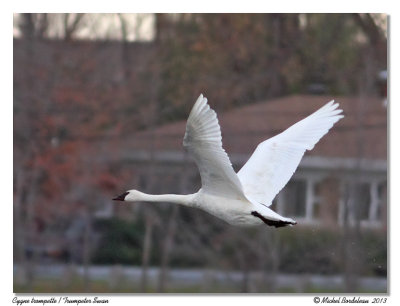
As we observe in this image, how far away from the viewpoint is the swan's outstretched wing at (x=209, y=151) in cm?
875

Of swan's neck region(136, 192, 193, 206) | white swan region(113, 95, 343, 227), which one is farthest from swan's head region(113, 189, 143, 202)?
swan's neck region(136, 192, 193, 206)

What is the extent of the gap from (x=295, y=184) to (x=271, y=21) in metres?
4.04

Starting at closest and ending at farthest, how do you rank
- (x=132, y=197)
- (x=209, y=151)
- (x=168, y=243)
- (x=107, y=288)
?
1. (x=209, y=151)
2. (x=132, y=197)
3. (x=107, y=288)
4. (x=168, y=243)

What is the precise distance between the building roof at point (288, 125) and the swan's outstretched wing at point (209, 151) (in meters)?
11.3

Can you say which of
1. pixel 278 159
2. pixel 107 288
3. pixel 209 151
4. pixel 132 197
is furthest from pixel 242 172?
pixel 107 288

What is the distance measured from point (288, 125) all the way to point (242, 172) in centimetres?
1151

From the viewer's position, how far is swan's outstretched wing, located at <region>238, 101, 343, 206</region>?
33.9 ft

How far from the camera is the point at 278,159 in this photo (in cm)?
1050

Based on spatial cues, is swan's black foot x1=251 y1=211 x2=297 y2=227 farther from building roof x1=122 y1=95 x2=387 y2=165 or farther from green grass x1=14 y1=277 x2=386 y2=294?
building roof x1=122 y1=95 x2=387 y2=165

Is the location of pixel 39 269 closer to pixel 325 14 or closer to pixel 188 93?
pixel 188 93

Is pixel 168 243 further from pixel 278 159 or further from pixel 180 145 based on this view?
pixel 278 159

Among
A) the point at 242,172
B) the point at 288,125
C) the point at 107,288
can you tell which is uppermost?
the point at 288,125

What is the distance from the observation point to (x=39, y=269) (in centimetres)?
2266

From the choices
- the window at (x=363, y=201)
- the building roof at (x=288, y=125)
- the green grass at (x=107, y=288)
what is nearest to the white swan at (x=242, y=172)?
the window at (x=363, y=201)
